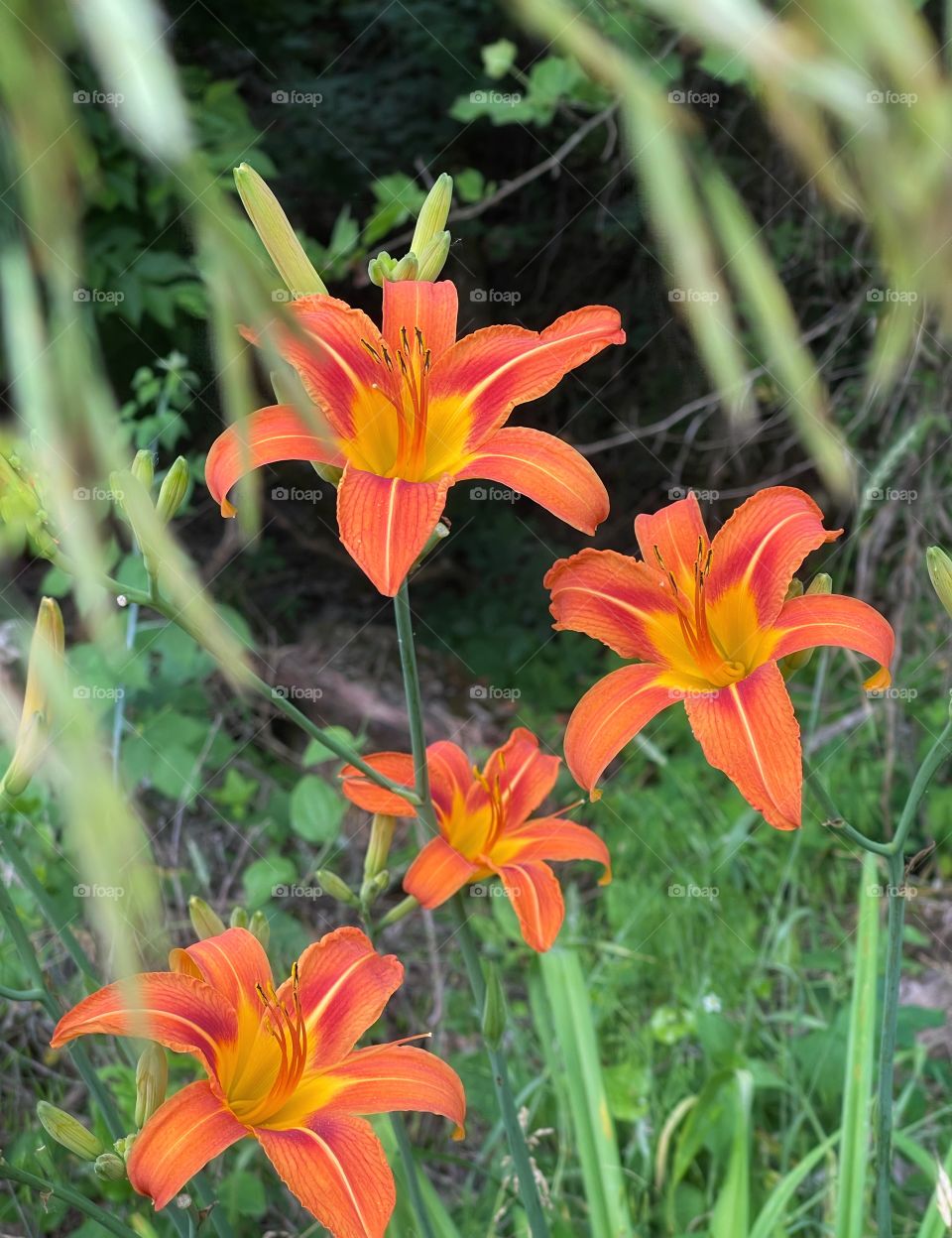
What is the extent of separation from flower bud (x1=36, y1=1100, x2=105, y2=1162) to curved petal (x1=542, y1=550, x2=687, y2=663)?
0.50m

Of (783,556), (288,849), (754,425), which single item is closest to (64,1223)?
(288,849)

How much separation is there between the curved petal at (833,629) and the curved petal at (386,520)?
0.93 feet

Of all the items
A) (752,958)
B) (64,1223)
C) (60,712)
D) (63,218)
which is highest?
(63,218)

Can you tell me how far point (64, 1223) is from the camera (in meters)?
1.83

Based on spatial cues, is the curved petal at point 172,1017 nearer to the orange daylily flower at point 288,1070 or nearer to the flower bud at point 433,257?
the orange daylily flower at point 288,1070

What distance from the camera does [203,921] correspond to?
958mm

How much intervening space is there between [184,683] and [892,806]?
1557mm

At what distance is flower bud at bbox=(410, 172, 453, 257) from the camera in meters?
0.86

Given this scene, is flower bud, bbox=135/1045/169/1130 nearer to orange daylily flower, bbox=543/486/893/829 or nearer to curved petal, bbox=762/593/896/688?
orange daylily flower, bbox=543/486/893/829

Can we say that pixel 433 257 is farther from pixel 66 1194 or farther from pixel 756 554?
pixel 66 1194

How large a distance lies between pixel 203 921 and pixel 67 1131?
17 centimetres

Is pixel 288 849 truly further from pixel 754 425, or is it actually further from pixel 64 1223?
pixel 754 425
